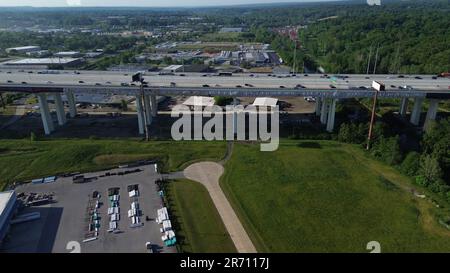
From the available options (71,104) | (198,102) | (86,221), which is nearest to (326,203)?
(86,221)

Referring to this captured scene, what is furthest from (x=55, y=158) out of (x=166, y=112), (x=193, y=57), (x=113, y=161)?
(x=193, y=57)

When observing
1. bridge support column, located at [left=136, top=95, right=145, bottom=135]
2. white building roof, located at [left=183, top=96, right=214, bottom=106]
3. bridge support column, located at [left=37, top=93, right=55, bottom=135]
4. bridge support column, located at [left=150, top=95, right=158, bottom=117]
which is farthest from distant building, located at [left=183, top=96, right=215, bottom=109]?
bridge support column, located at [left=37, top=93, right=55, bottom=135]

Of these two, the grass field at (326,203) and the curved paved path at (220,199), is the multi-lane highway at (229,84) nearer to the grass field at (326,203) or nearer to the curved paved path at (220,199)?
the grass field at (326,203)

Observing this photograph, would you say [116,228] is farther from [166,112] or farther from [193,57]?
[193,57]

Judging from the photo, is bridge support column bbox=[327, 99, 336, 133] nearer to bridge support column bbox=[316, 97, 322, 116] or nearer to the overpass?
the overpass

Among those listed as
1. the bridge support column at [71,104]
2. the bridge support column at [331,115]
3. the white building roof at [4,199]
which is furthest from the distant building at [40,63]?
the bridge support column at [331,115]

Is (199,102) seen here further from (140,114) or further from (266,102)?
(140,114)

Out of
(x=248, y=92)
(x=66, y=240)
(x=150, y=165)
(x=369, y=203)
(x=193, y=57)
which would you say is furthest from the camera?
(x=193, y=57)
